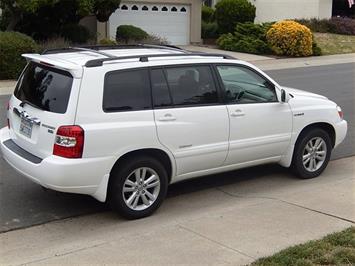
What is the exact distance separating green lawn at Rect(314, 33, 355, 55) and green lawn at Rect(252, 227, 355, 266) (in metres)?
23.7

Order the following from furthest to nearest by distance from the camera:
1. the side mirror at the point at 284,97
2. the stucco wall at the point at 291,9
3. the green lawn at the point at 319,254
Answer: the stucco wall at the point at 291,9 → the side mirror at the point at 284,97 → the green lawn at the point at 319,254

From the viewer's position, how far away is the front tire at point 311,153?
696 centimetres

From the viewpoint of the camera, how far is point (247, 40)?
88.1ft

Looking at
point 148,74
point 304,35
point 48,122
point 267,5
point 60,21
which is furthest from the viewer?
point 267,5

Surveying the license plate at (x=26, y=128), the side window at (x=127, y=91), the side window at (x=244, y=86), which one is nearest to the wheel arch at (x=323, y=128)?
the side window at (x=244, y=86)

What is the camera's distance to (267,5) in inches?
1436

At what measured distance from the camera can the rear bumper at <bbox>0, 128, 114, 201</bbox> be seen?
5250 mm

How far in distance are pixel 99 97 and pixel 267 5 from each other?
32.6 m

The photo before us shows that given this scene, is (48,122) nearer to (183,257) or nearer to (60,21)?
(183,257)

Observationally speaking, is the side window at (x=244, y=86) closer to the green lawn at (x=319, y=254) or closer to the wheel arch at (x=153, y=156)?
the wheel arch at (x=153, y=156)

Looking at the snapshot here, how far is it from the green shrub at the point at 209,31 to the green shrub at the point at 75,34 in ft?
30.9

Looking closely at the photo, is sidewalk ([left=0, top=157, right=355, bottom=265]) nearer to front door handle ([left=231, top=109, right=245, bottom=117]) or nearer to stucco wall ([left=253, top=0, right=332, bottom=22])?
front door handle ([left=231, top=109, right=245, bottom=117])

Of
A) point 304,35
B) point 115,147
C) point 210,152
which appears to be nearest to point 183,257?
point 115,147

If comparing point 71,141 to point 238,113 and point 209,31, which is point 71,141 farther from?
point 209,31
